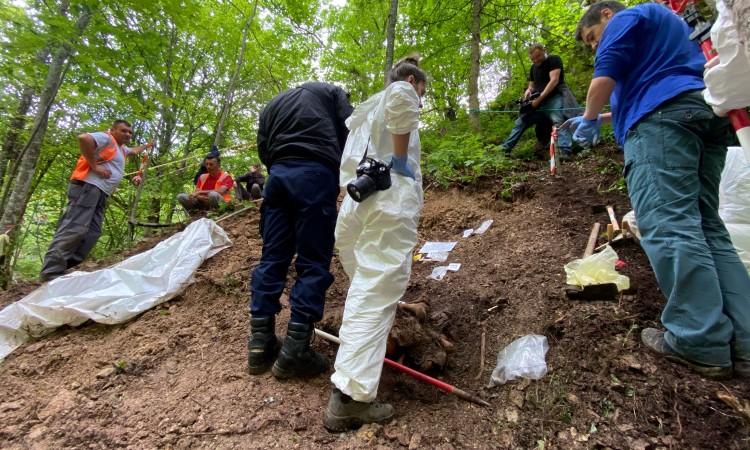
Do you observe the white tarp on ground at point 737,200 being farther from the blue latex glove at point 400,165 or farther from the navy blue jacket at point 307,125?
the navy blue jacket at point 307,125

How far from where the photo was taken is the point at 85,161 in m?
3.69

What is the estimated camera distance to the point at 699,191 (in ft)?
5.41

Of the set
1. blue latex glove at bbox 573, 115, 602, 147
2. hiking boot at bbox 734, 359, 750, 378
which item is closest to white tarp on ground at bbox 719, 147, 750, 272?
blue latex glove at bbox 573, 115, 602, 147

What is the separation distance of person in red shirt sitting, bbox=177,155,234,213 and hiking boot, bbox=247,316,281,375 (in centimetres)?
411

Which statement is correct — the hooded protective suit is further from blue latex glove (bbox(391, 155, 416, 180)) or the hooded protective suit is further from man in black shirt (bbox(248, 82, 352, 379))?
man in black shirt (bbox(248, 82, 352, 379))

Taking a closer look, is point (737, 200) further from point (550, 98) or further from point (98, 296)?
point (98, 296)

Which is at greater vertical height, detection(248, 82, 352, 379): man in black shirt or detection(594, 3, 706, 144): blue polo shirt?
detection(594, 3, 706, 144): blue polo shirt

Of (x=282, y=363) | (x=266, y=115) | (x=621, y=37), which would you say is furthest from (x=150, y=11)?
(x=621, y=37)

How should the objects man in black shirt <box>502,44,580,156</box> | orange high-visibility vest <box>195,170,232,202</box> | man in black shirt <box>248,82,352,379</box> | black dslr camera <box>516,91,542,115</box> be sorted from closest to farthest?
man in black shirt <box>248,82,352,379</box> → man in black shirt <box>502,44,580,156</box> → black dslr camera <box>516,91,542,115</box> → orange high-visibility vest <box>195,170,232,202</box>

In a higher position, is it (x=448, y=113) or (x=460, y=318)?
(x=448, y=113)

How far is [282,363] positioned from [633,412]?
1653 millimetres

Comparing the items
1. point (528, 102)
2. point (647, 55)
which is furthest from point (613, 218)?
point (528, 102)

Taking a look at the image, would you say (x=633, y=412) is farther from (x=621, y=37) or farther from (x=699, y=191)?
(x=621, y=37)

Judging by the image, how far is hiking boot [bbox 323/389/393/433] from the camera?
1590mm
